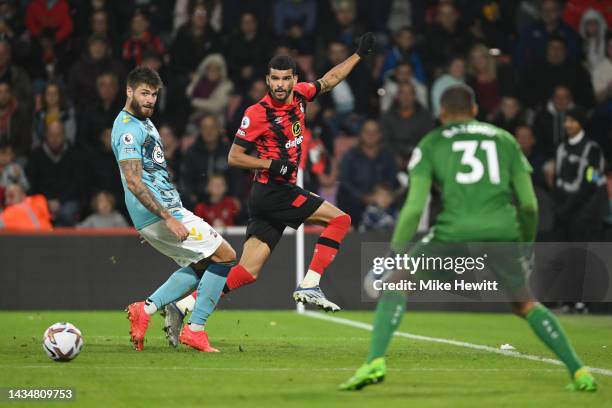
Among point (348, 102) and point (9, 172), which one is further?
point (348, 102)

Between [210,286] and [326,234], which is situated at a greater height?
[326,234]

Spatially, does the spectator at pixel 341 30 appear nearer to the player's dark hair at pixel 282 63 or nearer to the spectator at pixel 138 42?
the spectator at pixel 138 42

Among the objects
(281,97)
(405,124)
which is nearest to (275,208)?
(281,97)

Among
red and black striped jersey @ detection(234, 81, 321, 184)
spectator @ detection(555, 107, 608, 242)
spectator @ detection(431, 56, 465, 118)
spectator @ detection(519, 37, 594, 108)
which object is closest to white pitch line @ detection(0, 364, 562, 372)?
red and black striped jersey @ detection(234, 81, 321, 184)

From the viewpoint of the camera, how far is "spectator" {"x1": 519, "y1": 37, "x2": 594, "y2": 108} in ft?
61.3

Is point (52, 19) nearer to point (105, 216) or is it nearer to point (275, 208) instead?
point (105, 216)

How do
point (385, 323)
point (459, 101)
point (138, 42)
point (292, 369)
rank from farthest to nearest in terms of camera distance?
point (138, 42)
point (292, 369)
point (459, 101)
point (385, 323)

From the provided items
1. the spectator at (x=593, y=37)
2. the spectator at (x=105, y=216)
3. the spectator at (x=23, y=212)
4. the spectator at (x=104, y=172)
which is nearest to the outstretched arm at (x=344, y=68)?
the spectator at (x=105, y=216)

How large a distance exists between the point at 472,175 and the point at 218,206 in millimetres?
9954

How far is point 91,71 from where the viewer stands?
1881 centimetres

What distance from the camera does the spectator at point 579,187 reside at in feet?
54.5

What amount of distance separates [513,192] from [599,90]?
11.9 metres

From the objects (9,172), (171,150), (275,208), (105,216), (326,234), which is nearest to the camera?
(275,208)

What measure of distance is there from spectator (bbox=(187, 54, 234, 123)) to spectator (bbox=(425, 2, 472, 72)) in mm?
3217
